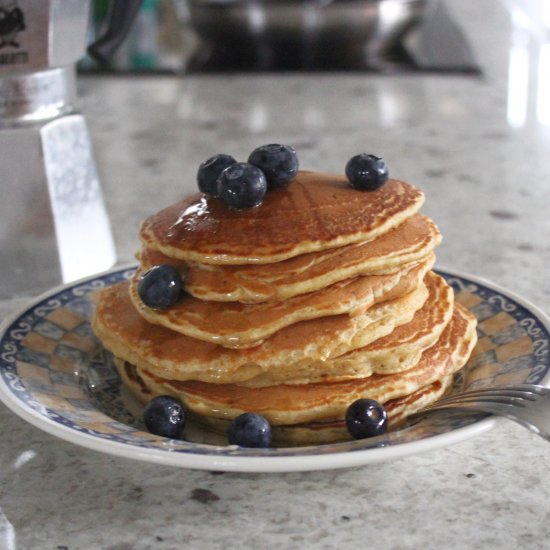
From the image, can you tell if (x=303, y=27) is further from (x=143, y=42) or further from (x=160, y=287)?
(x=160, y=287)

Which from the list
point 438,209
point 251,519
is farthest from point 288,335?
point 438,209

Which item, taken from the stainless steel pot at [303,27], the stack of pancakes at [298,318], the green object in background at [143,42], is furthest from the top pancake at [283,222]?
the green object in background at [143,42]

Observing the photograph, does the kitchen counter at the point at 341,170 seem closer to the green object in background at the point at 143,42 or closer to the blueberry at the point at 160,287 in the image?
the blueberry at the point at 160,287

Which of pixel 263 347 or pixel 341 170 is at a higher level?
pixel 263 347

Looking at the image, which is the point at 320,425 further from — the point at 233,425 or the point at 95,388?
the point at 95,388

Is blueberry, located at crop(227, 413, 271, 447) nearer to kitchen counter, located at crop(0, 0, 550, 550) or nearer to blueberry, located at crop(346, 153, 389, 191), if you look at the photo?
kitchen counter, located at crop(0, 0, 550, 550)

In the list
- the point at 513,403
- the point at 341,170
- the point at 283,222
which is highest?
the point at 283,222

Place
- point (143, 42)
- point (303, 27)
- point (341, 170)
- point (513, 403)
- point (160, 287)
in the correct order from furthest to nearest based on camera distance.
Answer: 1. point (143, 42)
2. point (303, 27)
3. point (341, 170)
4. point (160, 287)
5. point (513, 403)

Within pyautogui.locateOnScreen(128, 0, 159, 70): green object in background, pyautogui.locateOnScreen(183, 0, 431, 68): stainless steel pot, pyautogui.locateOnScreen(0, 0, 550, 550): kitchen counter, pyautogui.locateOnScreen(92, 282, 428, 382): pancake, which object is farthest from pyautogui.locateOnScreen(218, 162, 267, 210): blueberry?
pyautogui.locateOnScreen(128, 0, 159, 70): green object in background

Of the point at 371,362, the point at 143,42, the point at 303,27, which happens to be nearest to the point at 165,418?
the point at 371,362
